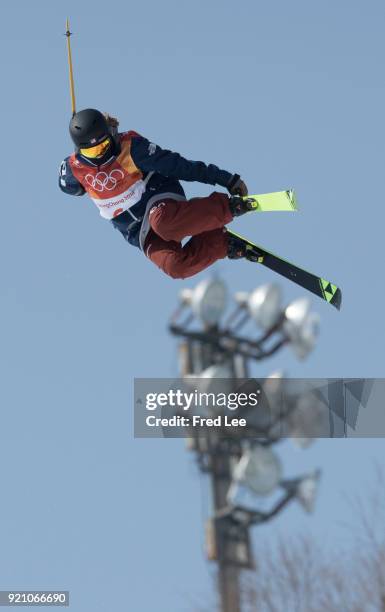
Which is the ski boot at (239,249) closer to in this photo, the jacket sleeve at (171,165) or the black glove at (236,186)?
the black glove at (236,186)

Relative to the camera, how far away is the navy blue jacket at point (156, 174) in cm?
948

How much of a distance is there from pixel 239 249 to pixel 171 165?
1438mm

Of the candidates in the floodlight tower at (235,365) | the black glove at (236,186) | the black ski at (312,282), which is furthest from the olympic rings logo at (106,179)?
the floodlight tower at (235,365)

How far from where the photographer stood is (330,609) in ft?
42.1

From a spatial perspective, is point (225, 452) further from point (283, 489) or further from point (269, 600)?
point (269, 600)

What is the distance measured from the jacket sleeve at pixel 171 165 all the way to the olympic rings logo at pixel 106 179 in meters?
0.21

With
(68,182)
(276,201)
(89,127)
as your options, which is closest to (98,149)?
(89,127)

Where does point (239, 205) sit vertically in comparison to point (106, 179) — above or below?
below

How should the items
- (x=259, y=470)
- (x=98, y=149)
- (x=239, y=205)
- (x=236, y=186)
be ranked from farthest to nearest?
1. (x=259, y=470)
2. (x=239, y=205)
3. (x=236, y=186)
4. (x=98, y=149)

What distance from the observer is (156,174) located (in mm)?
9930

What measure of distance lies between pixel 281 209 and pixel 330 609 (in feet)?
15.6

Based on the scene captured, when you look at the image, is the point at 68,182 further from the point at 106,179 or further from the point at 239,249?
the point at 239,249

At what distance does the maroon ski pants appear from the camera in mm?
9641

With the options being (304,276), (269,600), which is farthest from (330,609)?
(304,276)
